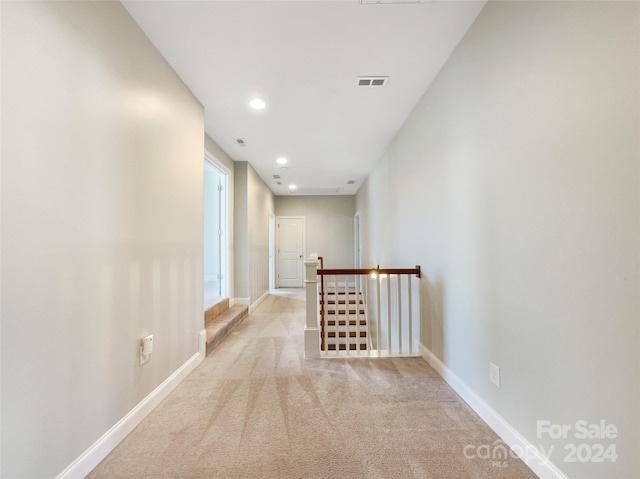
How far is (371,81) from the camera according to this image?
2.39 m

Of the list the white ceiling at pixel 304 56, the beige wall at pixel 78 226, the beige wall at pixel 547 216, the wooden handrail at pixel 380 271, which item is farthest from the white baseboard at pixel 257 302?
the beige wall at pixel 547 216

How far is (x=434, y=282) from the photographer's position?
95.9 inches

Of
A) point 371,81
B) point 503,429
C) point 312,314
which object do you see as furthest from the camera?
point 312,314

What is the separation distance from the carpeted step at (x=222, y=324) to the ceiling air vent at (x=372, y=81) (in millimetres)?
2864

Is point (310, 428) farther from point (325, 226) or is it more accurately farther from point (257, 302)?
point (325, 226)

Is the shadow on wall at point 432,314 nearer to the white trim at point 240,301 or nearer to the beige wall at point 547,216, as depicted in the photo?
the beige wall at point 547,216

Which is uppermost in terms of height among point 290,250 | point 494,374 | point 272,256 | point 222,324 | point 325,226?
point 325,226

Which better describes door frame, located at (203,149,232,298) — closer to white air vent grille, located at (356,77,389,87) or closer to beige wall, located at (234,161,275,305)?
beige wall, located at (234,161,275,305)

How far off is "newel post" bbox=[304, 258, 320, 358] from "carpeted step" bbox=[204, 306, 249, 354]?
3.36 feet

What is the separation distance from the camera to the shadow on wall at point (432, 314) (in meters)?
2.32

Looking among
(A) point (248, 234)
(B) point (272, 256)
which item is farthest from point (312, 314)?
(B) point (272, 256)

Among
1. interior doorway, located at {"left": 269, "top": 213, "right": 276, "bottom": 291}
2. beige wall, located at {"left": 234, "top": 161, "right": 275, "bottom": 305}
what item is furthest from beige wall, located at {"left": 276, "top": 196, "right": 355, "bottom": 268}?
beige wall, located at {"left": 234, "top": 161, "right": 275, "bottom": 305}

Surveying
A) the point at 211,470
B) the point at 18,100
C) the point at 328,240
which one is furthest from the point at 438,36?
the point at 328,240

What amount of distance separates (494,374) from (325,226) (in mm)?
6292
